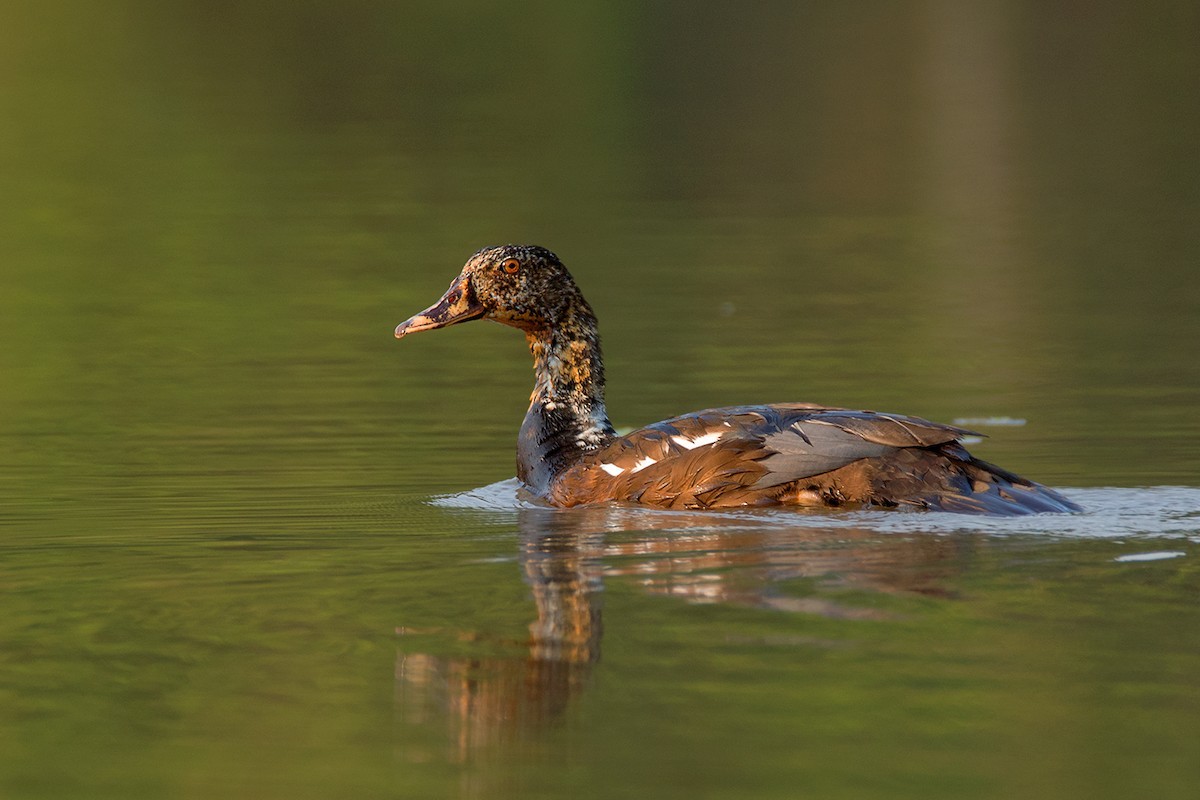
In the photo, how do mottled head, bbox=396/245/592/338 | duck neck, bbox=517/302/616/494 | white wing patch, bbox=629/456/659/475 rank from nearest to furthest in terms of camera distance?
white wing patch, bbox=629/456/659/475, duck neck, bbox=517/302/616/494, mottled head, bbox=396/245/592/338

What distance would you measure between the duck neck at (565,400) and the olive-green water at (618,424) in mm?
373

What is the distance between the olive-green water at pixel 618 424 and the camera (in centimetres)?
580

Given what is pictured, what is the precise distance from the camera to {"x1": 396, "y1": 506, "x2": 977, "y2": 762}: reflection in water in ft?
20.1

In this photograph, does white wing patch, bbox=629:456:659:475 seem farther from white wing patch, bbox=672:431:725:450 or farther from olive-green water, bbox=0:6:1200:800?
olive-green water, bbox=0:6:1200:800

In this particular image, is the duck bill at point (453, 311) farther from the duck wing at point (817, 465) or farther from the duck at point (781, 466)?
the duck wing at point (817, 465)

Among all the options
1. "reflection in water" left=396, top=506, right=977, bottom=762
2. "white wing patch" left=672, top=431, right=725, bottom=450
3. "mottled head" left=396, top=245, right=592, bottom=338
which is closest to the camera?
"reflection in water" left=396, top=506, right=977, bottom=762

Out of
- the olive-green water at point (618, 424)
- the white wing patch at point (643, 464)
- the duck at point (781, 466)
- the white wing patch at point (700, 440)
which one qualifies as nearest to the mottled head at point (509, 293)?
the duck at point (781, 466)

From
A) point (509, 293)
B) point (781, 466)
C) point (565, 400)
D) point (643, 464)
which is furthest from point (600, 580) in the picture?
point (509, 293)

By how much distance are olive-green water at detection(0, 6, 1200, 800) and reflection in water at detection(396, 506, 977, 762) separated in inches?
0.9

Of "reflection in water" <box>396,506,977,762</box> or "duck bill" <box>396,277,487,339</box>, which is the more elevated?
"duck bill" <box>396,277,487,339</box>

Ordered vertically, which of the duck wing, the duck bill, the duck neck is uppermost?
the duck bill

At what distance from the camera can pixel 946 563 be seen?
7570 millimetres

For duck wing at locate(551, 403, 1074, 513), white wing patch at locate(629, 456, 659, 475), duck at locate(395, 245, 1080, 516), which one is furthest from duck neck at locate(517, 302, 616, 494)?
duck wing at locate(551, 403, 1074, 513)

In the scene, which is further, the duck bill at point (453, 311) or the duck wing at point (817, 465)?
the duck bill at point (453, 311)
